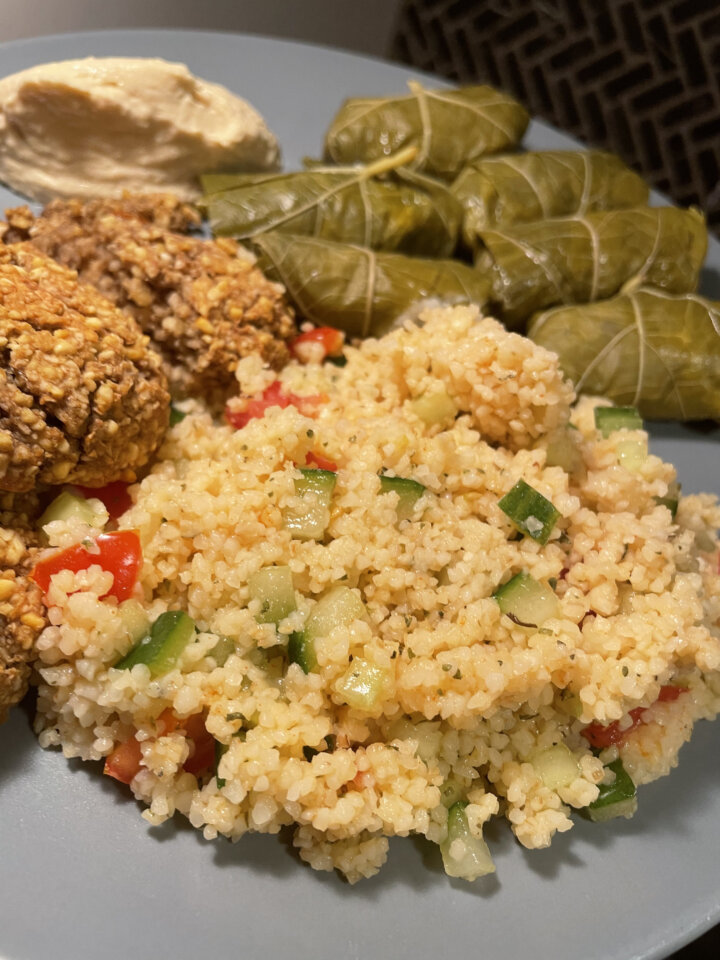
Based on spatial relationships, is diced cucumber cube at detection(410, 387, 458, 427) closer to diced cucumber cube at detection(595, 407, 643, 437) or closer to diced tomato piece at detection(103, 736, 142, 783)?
diced cucumber cube at detection(595, 407, 643, 437)

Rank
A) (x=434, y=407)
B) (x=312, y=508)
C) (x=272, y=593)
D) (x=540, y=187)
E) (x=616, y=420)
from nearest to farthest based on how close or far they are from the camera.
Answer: (x=272, y=593)
(x=312, y=508)
(x=434, y=407)
(x=616, y=420)
(x=540, y=187)

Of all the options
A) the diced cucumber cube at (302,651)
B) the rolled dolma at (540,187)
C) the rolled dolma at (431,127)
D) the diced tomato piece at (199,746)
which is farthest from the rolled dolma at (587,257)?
the diced tomato piece at (199,746)

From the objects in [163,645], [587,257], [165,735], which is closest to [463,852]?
[165,735]

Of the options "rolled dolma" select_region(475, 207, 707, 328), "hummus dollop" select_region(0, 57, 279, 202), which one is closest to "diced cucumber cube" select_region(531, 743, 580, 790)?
"rolled dolma" select_region(475, 207, 707, 328)

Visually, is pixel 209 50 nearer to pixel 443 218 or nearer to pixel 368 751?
pixel 443 218

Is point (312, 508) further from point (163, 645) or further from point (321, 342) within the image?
point (321, 342)

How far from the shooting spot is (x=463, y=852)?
1.94 metres

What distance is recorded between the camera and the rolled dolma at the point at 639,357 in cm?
303

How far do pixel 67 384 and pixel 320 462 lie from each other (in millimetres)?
689

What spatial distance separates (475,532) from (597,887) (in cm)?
94

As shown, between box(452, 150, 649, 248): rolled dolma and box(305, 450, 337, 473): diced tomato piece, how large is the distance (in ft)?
4.97

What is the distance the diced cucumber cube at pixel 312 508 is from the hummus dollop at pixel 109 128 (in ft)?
5.00

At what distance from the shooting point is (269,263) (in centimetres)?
287

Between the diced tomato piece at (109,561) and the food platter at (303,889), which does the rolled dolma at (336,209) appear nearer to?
the diced tomato piece at (109,561)
